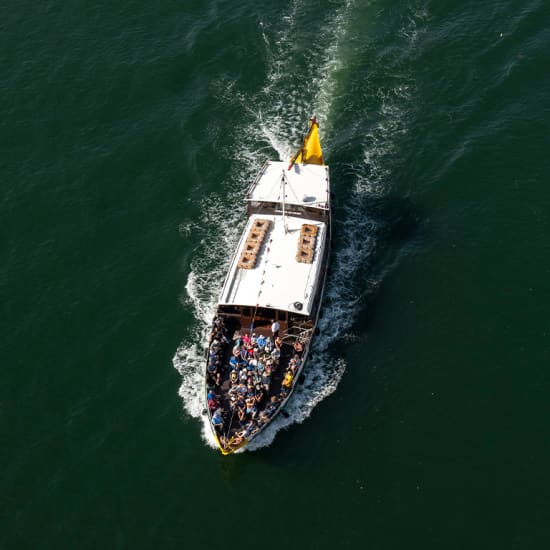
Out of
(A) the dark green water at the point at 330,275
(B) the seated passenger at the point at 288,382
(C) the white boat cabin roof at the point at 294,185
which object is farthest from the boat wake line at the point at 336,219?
(C) the white boat cabin roof at the point at 294,185

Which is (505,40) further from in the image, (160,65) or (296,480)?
(296,480)

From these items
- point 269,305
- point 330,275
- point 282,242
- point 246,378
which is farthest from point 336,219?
point 246,378

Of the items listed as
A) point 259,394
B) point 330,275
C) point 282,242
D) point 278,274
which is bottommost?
point 330,275

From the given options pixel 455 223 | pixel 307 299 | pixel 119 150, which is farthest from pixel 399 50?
pixel 307 299

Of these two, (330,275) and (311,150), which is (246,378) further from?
(311,150)

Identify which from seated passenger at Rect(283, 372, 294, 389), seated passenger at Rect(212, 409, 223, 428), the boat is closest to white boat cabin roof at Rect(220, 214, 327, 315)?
the boat
